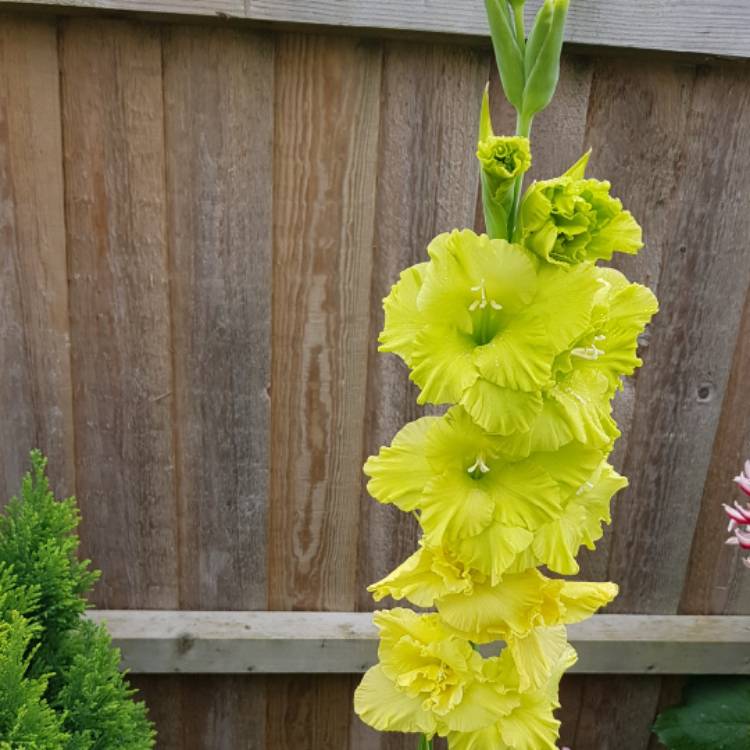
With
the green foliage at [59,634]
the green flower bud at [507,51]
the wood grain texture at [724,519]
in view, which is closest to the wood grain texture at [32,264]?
the green foliage at [59,634]

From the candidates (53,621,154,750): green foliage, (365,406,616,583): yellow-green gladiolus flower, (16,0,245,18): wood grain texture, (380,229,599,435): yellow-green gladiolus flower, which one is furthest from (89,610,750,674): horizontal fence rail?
(16,0,245,18): wood grain texture

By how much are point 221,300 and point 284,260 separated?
6.7 inches

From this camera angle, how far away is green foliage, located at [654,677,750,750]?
189 cm

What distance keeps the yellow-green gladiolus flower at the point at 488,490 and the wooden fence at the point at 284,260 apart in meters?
0.86

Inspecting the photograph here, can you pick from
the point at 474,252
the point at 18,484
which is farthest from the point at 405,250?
the point at 18,484

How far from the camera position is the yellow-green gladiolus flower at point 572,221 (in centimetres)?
73

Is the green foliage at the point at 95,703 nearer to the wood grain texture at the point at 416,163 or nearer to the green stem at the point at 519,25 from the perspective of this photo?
the wood grain texture at the point at 416,163

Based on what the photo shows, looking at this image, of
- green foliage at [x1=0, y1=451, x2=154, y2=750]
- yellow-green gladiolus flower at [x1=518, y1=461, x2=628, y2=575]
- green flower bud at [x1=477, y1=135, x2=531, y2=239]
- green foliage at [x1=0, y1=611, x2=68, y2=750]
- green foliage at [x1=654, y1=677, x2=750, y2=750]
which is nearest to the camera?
green flower bud at [x1=477, y1=135, x2=531, y2=239]

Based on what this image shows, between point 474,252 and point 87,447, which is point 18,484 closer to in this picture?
point 87,447

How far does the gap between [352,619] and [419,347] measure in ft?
4.28

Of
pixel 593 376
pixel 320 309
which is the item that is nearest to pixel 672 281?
pixel 320 309

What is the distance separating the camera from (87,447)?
5.66 feet

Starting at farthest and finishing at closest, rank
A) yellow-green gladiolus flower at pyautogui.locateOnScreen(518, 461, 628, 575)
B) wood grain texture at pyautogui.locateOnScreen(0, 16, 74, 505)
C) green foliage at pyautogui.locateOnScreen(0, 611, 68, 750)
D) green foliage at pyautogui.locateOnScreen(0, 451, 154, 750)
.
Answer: wood grain texture at pyautogui.locateOnScreen(0, 16, 74, 505) → green foliage at pyautogui.locateOnScreen(0, 451, 154, 750) → green foliage at pyautogui.locateOnScreen(0, 611, 68, 750) → yellow-green gladiolus flower at pyautogui.locateOnScreen(518, 461, 628, 575)

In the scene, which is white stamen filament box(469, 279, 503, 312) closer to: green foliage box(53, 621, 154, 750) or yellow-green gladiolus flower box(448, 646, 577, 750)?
yellow-green gladiolus flower box(448, 646, 577, 750)
